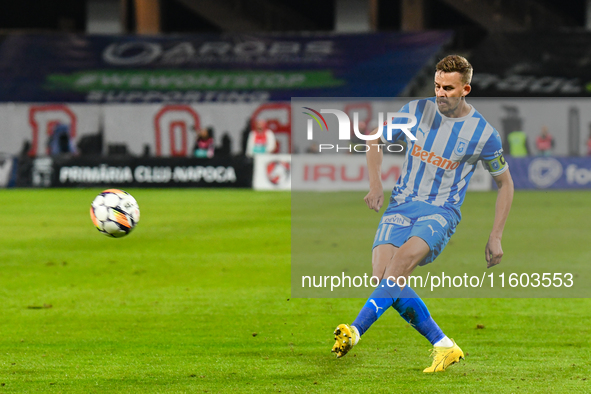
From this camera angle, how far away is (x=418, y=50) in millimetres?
30375

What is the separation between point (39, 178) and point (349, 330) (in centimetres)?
1962

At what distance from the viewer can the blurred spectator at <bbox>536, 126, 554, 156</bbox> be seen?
26.0m

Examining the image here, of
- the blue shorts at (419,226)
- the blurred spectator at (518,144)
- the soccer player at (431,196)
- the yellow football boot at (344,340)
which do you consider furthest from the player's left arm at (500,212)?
the blurred spectator at (518,144)

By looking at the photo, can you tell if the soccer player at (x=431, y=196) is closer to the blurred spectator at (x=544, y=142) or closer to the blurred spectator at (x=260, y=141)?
the blurred spectator at (x=260, y=141)

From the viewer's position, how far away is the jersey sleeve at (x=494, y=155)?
15.8 feet

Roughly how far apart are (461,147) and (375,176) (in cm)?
57

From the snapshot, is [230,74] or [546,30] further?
[230,74]

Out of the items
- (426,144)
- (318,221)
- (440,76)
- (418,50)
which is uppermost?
(418,50)

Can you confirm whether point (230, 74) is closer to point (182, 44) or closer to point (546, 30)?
point (182, 44)

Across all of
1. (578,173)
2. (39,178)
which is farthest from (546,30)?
(39,178)

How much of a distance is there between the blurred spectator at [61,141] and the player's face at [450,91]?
25809mm

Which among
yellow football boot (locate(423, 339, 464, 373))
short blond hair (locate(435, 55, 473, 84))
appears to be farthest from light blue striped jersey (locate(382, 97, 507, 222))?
yellow football boot (locate(423, 339, 464, 373))

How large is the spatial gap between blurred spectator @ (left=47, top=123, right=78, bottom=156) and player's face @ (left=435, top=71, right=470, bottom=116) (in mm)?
25809

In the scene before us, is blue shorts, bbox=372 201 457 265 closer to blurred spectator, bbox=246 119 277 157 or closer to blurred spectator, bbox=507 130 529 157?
blurred spectator, bbox=246 119 277 157
